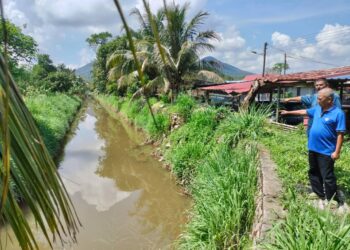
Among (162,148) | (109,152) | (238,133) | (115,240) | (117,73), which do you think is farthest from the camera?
(117,73)

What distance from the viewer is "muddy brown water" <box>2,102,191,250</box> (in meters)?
5.44

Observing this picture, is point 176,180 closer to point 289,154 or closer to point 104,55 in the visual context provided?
point 289,154

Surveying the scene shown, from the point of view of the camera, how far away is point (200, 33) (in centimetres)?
1517

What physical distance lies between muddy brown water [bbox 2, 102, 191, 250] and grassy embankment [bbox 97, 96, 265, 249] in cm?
55

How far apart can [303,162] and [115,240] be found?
3.18 meters

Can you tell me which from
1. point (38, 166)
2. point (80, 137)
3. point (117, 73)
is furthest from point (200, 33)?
point (38, 166)

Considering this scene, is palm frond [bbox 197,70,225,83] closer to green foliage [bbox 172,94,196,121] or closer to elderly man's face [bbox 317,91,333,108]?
green foliage [bbox 172,94,196,121]

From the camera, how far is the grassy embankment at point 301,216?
237 centimetres

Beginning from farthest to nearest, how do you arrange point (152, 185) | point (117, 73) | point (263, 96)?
point (263, 96)
point (117, 73)
point (152, 185)

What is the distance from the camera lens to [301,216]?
2.78m

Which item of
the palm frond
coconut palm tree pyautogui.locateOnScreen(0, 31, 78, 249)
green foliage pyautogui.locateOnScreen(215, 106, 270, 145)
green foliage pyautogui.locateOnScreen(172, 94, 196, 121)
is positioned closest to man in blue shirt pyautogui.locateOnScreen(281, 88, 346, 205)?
green foliage pyautogui.locateOnScreen(215, 106, 270, 145)

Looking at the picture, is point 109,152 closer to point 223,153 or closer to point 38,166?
point 223,153

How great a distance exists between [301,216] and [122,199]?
5.13 m

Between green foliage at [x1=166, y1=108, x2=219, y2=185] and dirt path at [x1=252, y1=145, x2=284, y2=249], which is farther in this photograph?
green foliage at [x1=166, y1=108, x2=219, y2=185]
